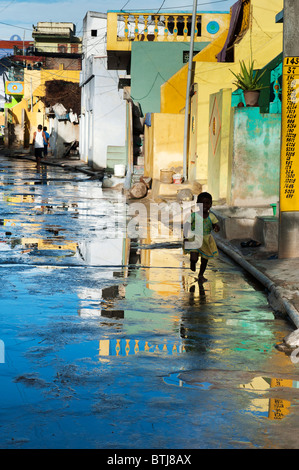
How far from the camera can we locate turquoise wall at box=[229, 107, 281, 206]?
1234 centimetres

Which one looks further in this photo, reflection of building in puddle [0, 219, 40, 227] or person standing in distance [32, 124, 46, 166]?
person standing in distance [32, 124, 46, 166]

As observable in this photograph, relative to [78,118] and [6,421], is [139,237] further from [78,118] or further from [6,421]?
[78,118]

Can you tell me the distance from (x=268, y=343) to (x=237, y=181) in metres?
6.61

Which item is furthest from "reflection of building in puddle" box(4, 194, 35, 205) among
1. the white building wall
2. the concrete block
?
the white building wall

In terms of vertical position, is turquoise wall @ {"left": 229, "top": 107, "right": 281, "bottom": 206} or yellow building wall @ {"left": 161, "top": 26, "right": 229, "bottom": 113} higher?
yellow building wall @ {"left": 161, "top": 26, "right": 229, "bottom": 113}

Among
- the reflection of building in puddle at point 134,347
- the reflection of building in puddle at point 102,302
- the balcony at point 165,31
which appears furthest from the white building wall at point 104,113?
the reflection of building in puddle at point 134,347

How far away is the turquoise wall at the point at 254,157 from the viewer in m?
12.3

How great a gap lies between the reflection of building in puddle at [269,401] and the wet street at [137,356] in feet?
0.04

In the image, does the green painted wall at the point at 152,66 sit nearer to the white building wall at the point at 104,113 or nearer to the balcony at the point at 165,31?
the balcony at the point at 165,31

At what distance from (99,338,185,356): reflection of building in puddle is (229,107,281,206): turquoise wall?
22.2ft

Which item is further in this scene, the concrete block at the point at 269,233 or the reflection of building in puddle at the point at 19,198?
the reflection of building in puddle at the point at 19,198

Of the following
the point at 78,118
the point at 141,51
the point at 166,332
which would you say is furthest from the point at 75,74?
the point at 166,332

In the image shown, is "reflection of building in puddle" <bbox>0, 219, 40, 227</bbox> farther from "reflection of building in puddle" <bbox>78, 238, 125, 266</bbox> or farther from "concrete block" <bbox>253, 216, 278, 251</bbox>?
"concrete block" <bbox>253, 216, 278, 251</bbox>

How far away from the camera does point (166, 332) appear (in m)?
6.42
